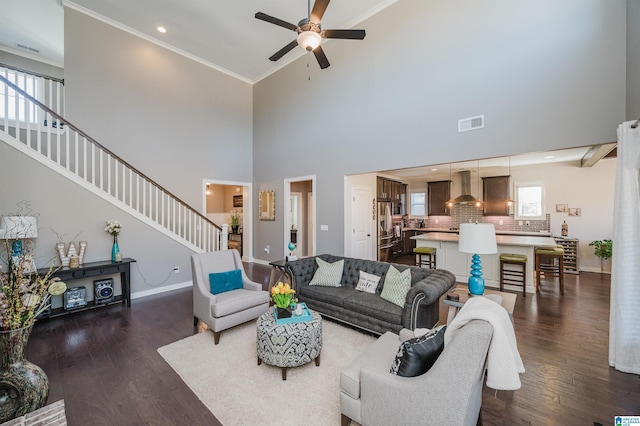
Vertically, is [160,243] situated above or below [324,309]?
above

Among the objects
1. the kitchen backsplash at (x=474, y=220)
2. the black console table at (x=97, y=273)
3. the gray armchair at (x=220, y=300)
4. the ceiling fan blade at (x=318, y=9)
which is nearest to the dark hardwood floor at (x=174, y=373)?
the black console table at (x=97, y=273)

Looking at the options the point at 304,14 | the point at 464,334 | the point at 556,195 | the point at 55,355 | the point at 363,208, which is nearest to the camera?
the point at 464,334

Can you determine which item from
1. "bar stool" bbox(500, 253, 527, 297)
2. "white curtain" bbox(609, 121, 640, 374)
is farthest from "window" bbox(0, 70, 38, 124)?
"bar stool" bbox(500, 253, 527, 297)

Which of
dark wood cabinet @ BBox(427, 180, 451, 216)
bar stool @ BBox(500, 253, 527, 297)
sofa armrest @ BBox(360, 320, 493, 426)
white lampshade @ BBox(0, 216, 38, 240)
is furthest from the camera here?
dark wood cabinet @ BBox(427, 180, 451, 216)

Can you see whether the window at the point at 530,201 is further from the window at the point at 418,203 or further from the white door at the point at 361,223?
the white door at the point at 361,223

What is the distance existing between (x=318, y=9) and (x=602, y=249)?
787cm

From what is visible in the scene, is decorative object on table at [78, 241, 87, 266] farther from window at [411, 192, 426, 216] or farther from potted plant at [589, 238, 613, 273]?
potted plant at [589, 238, 613, 273]

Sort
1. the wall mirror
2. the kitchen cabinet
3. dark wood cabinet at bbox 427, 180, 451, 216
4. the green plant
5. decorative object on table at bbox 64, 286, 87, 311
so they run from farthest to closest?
dark wood cabinet at bbox 427, 180, 451, 216 → the kitchen cabinet → the wall mirror → the green plant → decorative object on table at bbox 64, 286, 87, 311

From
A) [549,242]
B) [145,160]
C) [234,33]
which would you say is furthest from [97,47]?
[549,242]

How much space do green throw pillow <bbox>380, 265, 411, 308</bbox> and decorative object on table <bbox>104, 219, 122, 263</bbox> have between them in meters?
4.39

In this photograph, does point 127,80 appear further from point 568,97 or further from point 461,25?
point 568,97

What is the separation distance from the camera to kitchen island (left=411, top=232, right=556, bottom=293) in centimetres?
499

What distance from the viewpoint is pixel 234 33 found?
560cm

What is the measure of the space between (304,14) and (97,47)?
164 inches
